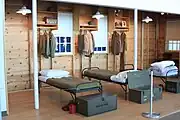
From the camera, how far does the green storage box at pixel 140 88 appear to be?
518 centimetres

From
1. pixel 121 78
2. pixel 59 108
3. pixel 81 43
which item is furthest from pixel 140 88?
pixel 81 43

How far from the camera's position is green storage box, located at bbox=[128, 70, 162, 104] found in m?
5.18

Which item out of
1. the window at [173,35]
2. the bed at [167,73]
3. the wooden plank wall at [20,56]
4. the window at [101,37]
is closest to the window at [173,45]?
the window at [173,35]

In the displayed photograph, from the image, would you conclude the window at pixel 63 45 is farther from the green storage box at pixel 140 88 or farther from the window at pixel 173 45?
the window at pixel 173 45

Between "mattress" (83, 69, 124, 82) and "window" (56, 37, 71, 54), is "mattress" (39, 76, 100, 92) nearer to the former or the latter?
"mattress" (83, 69, 124, 82)

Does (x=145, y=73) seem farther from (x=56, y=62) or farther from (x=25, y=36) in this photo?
(x=25, y=36)

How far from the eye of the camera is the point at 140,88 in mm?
5434

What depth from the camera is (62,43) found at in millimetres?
7207

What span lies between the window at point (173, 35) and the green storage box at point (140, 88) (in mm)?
4443

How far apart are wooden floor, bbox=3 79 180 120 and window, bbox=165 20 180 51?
403 cm

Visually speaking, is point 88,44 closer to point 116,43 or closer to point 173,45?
point 116,43

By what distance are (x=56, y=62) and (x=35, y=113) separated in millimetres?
2794

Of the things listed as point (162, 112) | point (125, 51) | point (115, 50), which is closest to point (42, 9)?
point (115, 50)

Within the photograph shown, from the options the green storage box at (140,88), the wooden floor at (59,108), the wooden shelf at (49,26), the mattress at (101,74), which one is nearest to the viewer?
the wooden floor at (59,108)
